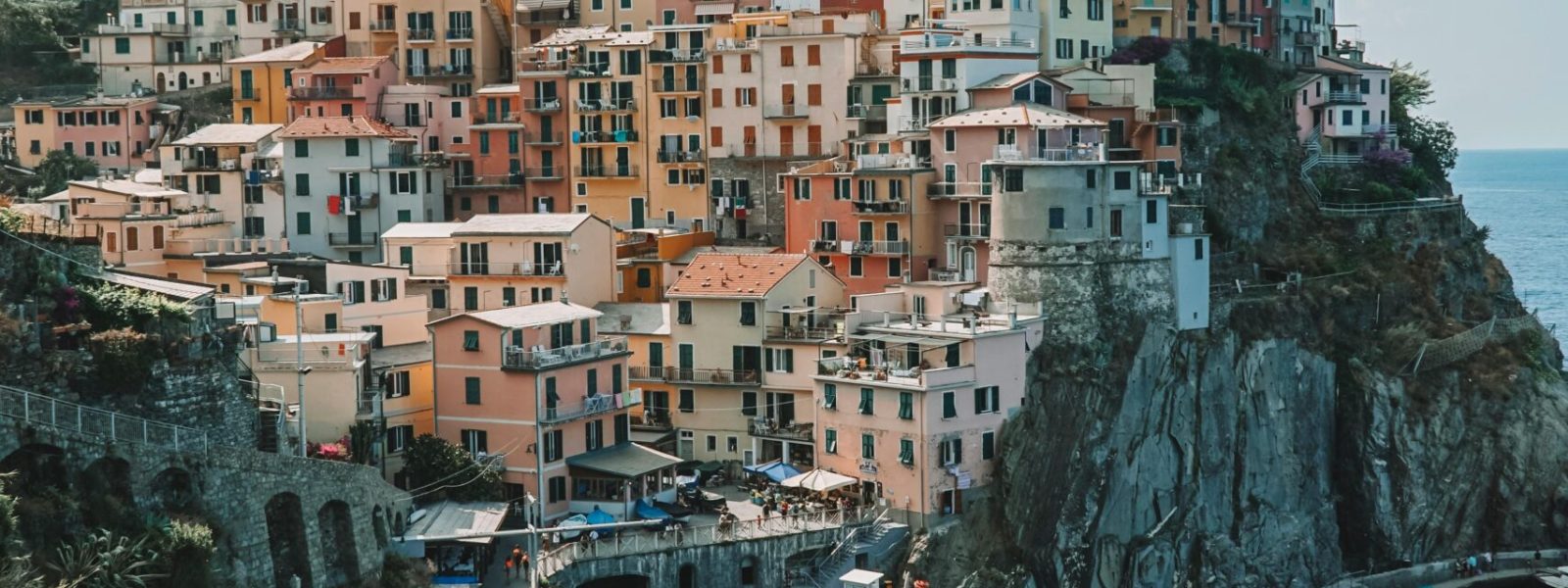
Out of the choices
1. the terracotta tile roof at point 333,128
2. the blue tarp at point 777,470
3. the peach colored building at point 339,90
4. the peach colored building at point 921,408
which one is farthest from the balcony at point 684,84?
the blue tarp at point 777,470

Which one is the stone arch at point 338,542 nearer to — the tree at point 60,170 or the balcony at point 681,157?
the balcony at point 681,157

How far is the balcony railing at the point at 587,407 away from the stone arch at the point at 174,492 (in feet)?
61.2

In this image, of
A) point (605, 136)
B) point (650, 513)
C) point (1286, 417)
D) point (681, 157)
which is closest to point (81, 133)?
point (605, 136)

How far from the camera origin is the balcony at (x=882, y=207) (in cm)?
8994

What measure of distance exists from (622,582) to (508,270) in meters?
18.9

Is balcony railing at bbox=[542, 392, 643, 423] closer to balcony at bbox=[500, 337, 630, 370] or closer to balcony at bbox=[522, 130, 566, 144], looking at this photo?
balcony at bbox=[500, 337, 630, 370]

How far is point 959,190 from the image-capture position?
89.7 m

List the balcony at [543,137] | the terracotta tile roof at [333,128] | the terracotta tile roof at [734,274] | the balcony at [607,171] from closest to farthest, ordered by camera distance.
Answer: the terracotta tile roof at [734,274] < the terracotta tile roof at [333,128] < the balcony at [607,171] < the balcony at [543,137]

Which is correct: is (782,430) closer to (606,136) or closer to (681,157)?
(681,157)

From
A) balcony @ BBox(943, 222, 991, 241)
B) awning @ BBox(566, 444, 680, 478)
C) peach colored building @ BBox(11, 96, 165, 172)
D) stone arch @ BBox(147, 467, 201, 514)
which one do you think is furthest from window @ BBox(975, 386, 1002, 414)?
peach colored building @ BBox(11, 96, 165, 172)

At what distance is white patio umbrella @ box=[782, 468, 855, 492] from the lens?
257ft

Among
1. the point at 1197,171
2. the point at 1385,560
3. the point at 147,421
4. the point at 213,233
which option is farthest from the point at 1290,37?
the point at 147,421

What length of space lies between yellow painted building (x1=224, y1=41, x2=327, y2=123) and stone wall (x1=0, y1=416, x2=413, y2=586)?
44.3 meters

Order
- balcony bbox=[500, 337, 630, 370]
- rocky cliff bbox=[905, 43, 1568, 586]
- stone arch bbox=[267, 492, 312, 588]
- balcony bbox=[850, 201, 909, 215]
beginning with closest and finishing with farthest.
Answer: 1. stone arch bbox=[267, 492, 312, 588]
2. balcony bbox=[500, 337, 630, 370]
3. rocky cliff bbox=[905, 43, 1568, 586]
4. balcony bbox=[850, 201, 909, 215]
